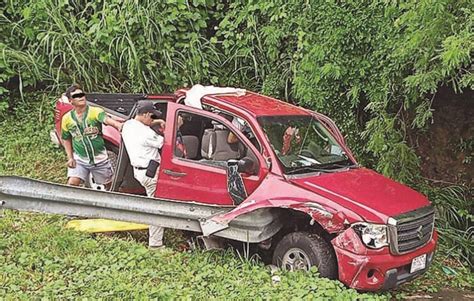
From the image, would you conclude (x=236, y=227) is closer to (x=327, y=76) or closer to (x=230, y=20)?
(x=327, y=76)

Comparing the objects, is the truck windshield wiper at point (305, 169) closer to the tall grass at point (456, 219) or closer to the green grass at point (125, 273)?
the green grass at point (125, 273)

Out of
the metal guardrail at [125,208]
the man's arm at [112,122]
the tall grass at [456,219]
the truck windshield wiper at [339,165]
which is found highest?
the man's arm at [112,122]

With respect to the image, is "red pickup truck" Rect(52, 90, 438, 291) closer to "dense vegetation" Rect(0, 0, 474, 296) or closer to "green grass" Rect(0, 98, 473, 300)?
"green grass" Rect(0, 98, 473, 300)

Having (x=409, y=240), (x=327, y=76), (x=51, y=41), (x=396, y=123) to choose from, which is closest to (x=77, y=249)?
(x=409, y=240)

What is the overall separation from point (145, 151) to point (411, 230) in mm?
2964

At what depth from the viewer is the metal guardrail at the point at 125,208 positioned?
5.32 metres

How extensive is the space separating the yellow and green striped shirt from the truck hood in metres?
2.80

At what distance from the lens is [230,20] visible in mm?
9922

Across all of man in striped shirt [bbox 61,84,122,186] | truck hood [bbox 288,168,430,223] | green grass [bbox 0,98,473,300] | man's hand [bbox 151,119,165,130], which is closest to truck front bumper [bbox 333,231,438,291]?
green grass [bbox 0,98,473,300]

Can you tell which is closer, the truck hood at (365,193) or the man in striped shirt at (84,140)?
the truck hood at (365,193)

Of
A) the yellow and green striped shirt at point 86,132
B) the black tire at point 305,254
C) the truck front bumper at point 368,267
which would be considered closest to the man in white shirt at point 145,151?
the yellow and green striped shirt at point 86,132

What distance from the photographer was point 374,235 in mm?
4961

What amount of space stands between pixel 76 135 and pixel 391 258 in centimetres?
410

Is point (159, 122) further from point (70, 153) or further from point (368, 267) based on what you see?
point (368, 267)
